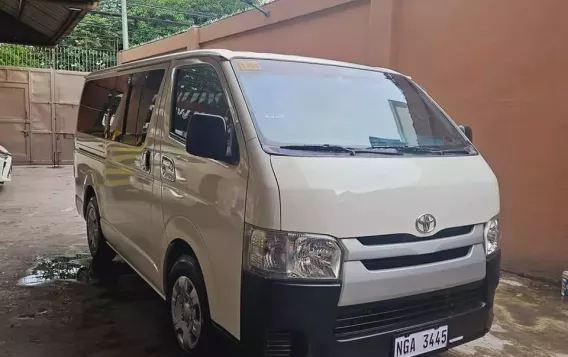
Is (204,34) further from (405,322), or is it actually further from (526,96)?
(405,322)

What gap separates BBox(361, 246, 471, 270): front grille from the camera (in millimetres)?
2503

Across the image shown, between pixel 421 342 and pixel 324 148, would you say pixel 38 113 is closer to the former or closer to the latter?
pixel 324 148

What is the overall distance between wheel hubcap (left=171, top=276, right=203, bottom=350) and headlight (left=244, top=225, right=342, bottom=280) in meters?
0.80

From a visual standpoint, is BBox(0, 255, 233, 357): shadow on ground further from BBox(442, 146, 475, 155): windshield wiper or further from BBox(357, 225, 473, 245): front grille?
BBox(442, 146, 475, 155): windshield wiper

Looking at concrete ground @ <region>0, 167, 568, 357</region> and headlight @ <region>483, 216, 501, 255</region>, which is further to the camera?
concrete ground @ <region>0, 167, 568, 357</region>

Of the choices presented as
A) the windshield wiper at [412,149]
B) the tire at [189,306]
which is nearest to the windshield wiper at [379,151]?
the windshield wiper at [412,149]

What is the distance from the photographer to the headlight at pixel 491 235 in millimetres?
2984

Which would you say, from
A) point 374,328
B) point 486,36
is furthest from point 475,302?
point 486,36

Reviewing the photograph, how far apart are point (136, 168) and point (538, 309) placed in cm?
367

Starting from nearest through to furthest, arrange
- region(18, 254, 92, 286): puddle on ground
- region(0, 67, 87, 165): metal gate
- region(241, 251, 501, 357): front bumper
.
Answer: region(241, 251, 501, 357): front bumper → region(18, 254, 92, 286): puddle on ground → region(0, 67, 87, 165): metal gate

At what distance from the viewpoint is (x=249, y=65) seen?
3139 mm

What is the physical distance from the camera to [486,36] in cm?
562

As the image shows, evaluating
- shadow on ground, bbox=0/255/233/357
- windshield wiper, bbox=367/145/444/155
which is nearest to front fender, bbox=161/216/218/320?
shadow on ground, bbox=0/255/233/357

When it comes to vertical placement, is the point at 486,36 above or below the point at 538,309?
above
